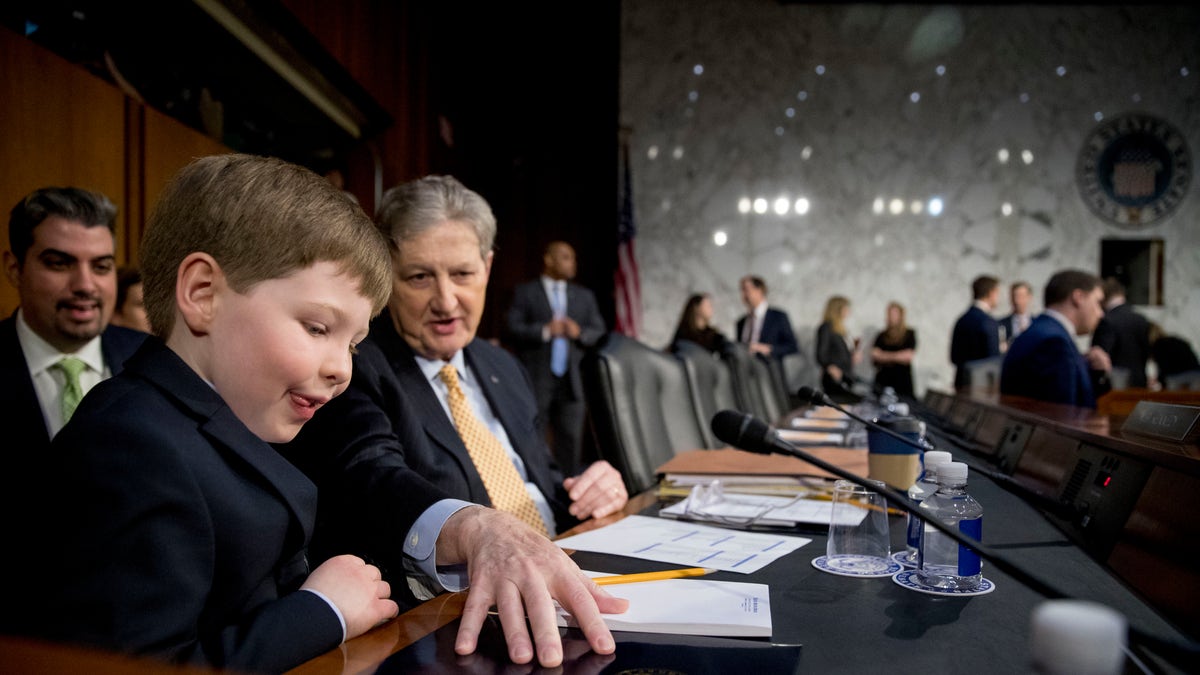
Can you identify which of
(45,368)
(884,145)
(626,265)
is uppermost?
(884,145)

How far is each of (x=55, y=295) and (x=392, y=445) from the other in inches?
51.1

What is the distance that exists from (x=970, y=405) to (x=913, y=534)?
225 centimetres

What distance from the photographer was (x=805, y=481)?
1.64 metres

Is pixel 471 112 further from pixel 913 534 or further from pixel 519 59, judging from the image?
pixel 913 534

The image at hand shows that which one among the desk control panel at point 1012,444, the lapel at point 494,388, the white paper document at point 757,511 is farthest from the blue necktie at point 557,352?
the white paper document at point 757,511

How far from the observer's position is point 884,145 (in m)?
7.94

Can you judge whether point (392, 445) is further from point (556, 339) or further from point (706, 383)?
point (556, 339)

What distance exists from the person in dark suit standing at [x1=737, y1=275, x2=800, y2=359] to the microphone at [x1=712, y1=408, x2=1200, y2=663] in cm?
592

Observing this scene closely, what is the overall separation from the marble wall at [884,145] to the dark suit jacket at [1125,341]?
2.00 meters

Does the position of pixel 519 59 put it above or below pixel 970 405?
above

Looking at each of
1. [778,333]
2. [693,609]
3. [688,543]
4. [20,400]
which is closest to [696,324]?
[778,333]

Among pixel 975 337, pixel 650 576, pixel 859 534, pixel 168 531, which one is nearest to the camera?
pixel 168 531

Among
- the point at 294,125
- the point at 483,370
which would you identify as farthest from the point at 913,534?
the point at 294,125

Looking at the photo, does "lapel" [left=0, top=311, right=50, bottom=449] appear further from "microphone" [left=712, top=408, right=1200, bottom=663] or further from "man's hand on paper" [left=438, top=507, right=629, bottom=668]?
"microphone" [left=712, top=408, right=1200, bottom=663]
